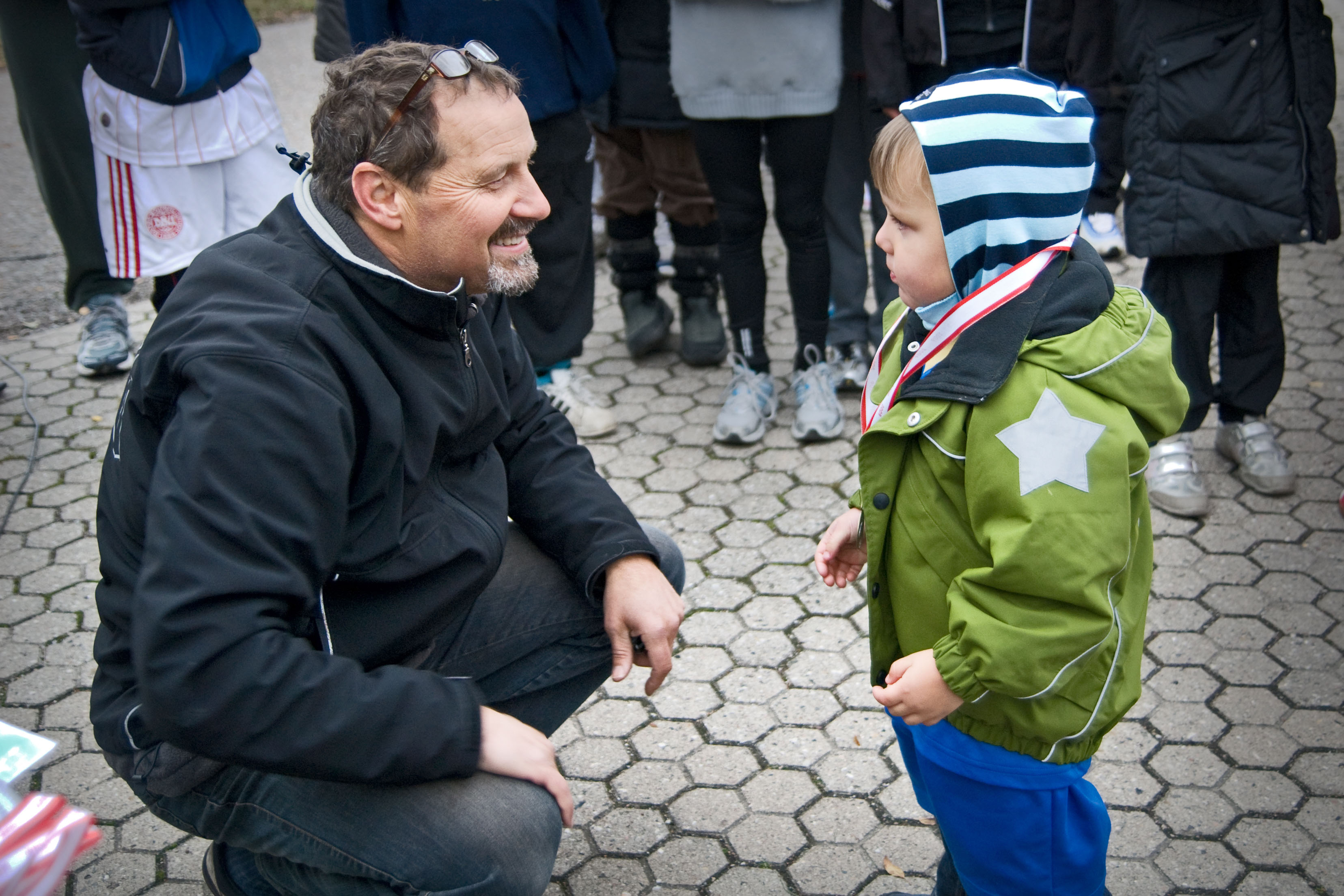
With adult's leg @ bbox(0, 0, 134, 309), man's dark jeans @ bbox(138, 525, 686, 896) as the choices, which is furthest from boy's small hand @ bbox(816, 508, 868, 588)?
adult's leg @ bbox(0, 0, 134, 309)

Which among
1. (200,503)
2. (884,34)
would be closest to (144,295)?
(884,34)

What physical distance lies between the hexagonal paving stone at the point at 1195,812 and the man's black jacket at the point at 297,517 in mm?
1518

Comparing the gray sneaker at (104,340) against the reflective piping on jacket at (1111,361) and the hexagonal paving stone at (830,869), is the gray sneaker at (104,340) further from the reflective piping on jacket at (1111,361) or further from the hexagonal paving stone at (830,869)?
the reflective piping on jacket at (1111,361)

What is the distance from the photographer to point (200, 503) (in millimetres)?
1595

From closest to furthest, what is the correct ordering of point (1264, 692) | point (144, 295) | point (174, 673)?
point (174, 673) → point (1264, 692) → point (144, 295)

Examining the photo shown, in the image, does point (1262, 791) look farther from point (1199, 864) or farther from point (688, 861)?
point (688, 861)

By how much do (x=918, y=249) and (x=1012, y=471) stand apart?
372 millimetres

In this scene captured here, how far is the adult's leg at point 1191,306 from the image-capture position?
329cm

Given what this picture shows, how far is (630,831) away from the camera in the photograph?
2.54 m

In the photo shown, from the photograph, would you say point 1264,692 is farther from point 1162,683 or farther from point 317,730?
point 317,730

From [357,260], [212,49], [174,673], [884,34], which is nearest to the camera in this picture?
→ [174,673]

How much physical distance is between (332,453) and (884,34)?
2.59 m

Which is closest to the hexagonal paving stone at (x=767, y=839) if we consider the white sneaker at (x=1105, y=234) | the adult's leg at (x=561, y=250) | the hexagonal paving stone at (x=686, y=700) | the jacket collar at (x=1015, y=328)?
the hexagonal paving stone at (x=686, y=700)

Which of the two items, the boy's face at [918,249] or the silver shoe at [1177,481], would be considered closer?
the boy's face at [918,249]
